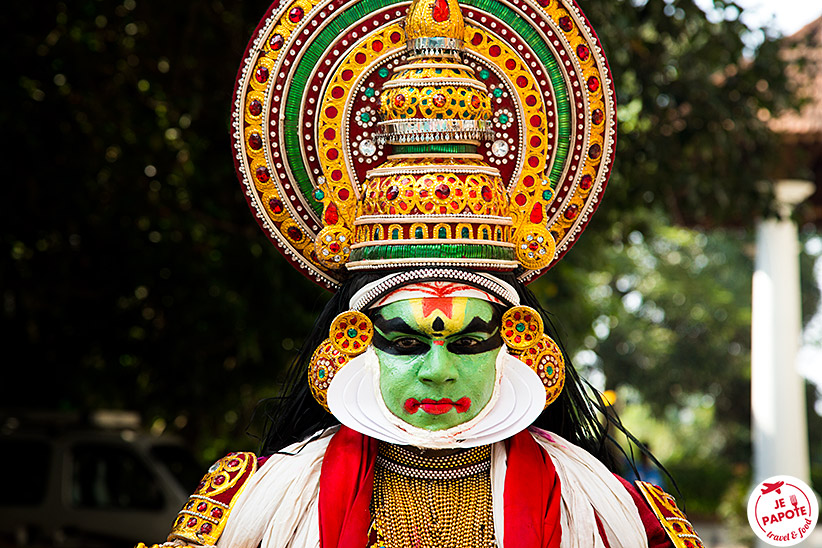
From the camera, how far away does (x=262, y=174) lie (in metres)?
3.82

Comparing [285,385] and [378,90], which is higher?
[378,90]

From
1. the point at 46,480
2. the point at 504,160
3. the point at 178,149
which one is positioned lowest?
the point at 46,480

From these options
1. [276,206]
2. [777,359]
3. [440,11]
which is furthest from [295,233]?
[777,359]

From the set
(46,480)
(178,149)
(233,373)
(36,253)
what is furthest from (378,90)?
(46,480)

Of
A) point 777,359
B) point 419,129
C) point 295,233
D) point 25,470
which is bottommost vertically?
point 25,470

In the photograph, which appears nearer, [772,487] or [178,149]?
[772,487]

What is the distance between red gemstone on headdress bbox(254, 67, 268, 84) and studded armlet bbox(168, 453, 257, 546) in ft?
3.94

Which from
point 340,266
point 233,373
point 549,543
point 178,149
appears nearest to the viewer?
point 549,543

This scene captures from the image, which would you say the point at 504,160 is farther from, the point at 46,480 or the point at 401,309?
the point at 46,480

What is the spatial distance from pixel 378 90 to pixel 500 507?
1367 mm

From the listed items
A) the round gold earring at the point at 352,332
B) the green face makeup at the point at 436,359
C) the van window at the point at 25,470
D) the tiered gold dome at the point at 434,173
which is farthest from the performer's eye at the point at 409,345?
the van window at the point at 25,470

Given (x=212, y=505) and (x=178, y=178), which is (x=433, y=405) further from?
(x=178, y=178)

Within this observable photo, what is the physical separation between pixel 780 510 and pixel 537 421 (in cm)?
82

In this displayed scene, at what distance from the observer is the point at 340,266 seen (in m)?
3.77
